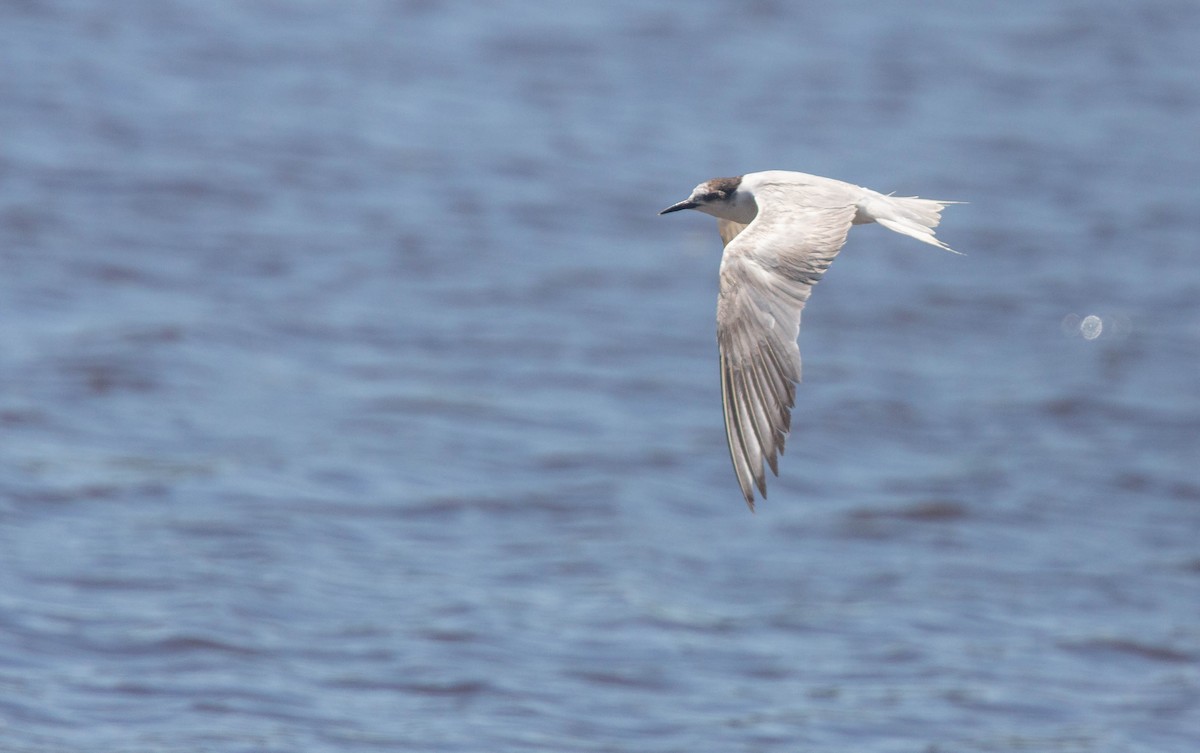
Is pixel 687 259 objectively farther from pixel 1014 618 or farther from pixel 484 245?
pixel 1014 618

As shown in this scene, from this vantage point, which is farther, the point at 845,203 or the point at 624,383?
the point at 624,383

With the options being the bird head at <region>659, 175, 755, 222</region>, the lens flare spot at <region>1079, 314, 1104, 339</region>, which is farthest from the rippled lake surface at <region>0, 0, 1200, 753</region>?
the bird head at <region>659, 175, 755, 222</region>

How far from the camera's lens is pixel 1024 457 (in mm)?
9766

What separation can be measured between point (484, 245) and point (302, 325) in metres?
1.73

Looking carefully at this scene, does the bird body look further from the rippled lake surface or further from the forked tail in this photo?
the rippled lake surface

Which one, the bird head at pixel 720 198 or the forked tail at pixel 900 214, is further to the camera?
the bird head at pixel 720 198

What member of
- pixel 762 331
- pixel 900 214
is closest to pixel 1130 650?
pixel 900 214

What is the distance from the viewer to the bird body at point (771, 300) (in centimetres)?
497

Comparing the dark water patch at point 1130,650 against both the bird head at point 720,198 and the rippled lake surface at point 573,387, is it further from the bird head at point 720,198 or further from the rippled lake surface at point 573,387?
the bird head at point 720,198

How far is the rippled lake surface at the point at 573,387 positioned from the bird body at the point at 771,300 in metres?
2.19

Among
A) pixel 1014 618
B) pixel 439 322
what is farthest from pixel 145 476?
pixel 1014 618

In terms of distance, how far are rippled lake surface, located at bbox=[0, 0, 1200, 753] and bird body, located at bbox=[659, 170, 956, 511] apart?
219cm

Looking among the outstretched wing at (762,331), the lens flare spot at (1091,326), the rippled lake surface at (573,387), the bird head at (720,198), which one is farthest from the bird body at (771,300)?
the lens flare spot at (1091,326)

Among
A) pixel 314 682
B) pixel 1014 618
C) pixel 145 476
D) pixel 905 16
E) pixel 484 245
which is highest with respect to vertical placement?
pixel 905 16
